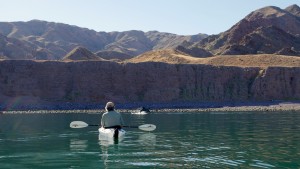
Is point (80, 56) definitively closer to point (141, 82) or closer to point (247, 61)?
point (141, 82)

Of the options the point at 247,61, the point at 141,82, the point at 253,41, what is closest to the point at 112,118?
the point at 141,82

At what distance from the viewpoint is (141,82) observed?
105 metres

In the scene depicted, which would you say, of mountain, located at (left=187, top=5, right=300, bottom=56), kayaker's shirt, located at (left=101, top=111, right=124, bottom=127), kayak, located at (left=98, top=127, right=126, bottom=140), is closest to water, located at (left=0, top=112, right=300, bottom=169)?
kayak, located at (left=98, top=127, right=126, bottom=140)

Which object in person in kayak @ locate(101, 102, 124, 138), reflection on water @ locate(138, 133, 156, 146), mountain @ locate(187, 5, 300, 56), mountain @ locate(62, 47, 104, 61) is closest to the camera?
reflection on water @ locate(138, 133, 156, 146)

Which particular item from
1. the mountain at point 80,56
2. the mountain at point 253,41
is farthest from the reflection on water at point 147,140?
the mountain at point 253,41

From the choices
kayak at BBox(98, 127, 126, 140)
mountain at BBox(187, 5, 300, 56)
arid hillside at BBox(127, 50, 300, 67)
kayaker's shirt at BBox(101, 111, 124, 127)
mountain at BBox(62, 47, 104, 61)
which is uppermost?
mountain at BBox(187, 5, 300, 56)

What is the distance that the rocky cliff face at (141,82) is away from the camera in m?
101

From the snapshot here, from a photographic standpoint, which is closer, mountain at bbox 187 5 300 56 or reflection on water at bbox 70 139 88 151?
reflection on water at bbox 70 139 88 151

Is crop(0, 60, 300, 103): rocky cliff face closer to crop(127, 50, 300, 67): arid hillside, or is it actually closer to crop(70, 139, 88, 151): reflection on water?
crop(127, 50, 300, 67): arid hillside

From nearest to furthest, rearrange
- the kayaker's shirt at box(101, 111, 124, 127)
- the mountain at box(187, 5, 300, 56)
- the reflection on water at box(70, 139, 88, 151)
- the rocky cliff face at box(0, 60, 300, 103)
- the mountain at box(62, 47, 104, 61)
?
1. the reflection on water at box(70, 139, 88, 151)
2. the kayaker's shirt at box(101, 111, 124, 127)
3. the rocky cliff face at box(0, 60, 300, 103)
4. the mountain at box(62, 47, 104, 61)
5. the mountain at box(187, 5, 300, 56)

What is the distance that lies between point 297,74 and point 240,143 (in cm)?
8598

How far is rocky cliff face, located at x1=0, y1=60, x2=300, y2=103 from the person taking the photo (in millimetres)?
101438

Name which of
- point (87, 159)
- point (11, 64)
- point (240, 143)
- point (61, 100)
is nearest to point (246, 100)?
point (61, 100)

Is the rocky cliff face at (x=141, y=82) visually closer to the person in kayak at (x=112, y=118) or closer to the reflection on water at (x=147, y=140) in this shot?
the reflection on water at (x=147, y=140)
